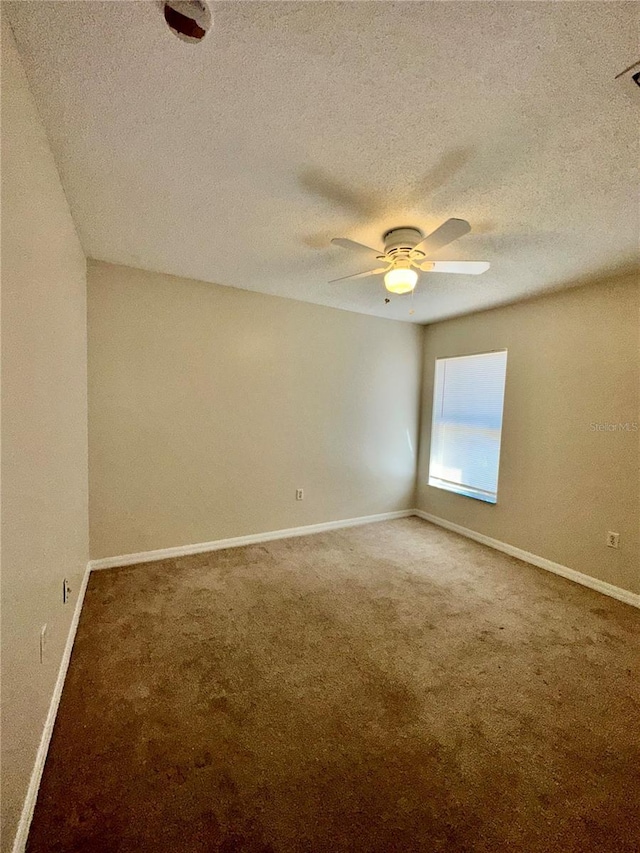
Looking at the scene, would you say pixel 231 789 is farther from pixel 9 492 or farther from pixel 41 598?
pixel 9 492

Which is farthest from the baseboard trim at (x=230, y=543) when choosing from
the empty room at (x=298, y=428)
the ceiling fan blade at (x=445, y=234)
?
the ceiling fan blade at (x=445, y=234)

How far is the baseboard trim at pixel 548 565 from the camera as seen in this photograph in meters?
2.69

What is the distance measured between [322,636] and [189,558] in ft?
5.05

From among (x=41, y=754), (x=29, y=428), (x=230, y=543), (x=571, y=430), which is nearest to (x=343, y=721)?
(x=41, y=754)

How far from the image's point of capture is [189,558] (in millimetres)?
3158

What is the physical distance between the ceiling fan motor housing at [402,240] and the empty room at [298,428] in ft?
0.04

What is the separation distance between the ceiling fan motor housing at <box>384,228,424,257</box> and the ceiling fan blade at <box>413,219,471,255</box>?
6 cm

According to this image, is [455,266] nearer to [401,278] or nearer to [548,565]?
[401,278]

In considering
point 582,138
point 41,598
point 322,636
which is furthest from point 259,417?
point 582,138

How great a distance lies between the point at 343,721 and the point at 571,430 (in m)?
2.79

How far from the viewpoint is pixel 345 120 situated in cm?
134

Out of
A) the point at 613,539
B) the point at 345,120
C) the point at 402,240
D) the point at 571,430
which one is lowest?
the point at 613,539

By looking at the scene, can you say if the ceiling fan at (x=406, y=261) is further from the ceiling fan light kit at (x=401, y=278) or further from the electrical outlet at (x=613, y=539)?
the electrical outlet at (x=613, y=539)

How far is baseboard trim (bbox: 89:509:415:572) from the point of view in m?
2.97
